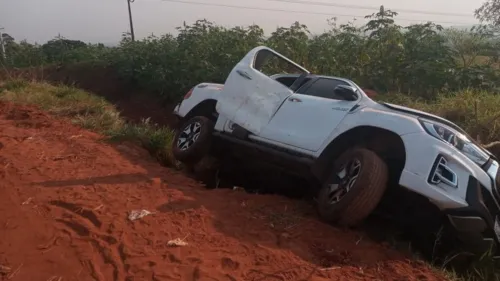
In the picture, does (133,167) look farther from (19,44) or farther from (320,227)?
(19,44)

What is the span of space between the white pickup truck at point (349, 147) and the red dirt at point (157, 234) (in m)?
0.48

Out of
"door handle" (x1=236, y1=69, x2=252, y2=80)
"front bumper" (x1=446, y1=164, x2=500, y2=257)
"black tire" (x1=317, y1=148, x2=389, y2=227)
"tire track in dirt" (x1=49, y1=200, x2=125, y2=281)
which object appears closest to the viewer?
"tire track in dirt" (x1=49, y1=200, x2=125, y2=281)

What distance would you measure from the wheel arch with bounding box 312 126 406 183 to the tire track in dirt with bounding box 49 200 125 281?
211 centimetres

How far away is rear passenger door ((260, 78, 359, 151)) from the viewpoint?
4.86 metres

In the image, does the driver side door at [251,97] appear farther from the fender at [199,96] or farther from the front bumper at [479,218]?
the front bumper at [479,218]

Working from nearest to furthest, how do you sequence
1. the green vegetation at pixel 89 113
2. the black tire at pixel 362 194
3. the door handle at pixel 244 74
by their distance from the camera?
the black tire at pixel 362 194
the door handle at pixel 244 74
the green vegetation at pixel 89 113

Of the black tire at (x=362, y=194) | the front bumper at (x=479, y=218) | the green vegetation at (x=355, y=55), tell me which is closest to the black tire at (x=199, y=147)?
the black tire at (x=362, y=194)

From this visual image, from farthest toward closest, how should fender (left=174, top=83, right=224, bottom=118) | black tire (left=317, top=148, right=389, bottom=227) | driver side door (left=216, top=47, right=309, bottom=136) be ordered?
fender (left=174, top=83, right=224, bottom=118), driver side door (left=216, top=47, right=309, bottom=136), black tire (left=317, top=148, right=389, bottom=227)

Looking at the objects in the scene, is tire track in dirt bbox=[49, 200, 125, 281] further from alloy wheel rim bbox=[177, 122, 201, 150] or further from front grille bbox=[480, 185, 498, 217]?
front grille bbox=[480, 185, 498, 217]

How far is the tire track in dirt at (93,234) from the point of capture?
3.24 m

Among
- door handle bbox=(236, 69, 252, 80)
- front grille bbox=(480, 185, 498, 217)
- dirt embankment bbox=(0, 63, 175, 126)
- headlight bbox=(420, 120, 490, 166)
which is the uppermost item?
door handle bbox=(236, 69, 252, 80)

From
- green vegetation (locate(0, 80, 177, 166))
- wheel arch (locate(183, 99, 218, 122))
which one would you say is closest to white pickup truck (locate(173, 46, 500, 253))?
wheel arch (locate(183, 99, 218, 122))

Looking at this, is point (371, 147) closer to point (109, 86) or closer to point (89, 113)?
point (89, 113)

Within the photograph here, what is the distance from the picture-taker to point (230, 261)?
3.45 meters
